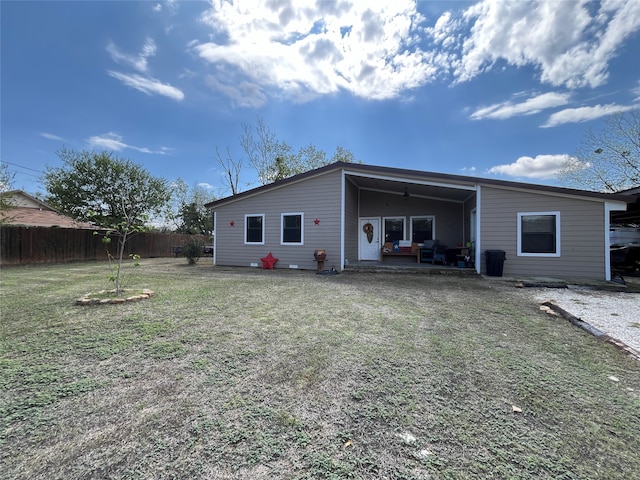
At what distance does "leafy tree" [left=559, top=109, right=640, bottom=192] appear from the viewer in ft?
48.7

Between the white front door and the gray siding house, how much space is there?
0.15ft

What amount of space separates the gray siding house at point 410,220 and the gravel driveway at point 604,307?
159 cm

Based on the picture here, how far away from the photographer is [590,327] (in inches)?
139

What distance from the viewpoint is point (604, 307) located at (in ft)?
15.2

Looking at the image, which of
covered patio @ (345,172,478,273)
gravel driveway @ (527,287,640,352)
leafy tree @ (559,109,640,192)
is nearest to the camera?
gravel driveway @ (527,287,640,352)

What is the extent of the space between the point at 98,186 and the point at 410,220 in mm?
18850

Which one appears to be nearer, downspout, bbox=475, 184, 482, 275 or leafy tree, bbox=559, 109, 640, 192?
downspout, bbox=475, 184, 482, 275

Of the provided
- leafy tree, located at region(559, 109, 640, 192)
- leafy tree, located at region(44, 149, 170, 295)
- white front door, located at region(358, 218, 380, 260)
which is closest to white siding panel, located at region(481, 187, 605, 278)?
white front door, located at region(358, 218, 380, 260)

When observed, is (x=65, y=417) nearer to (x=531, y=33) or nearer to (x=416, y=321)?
(x=416, y=321)

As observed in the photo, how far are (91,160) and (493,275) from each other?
2155 cm

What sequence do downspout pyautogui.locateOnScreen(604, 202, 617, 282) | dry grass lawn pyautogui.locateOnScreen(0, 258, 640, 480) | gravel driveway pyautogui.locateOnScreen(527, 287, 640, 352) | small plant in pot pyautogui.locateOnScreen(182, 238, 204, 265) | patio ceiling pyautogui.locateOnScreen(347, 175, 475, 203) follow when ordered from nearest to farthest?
dry grass lawn pyautogui.locateOnScreen(0, 258, 640, 480) < gravel driveway pyautogui.locateOnScreen(527, 287, 640, 352) < downspout pyautogui.locateOnScreen(604, 202, 617, 282) < patio ceiling pyautogui.locateOnScreen(347, 175, 475, 203) < small plant in pot pyautogui.locateOnScreen(182, 238, 204, 265)

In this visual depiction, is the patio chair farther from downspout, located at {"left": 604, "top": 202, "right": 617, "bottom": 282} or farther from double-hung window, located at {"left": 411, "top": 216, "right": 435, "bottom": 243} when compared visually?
downspout, located at {"left": 604, "top": 202, "right": 617, "bottom": 282}

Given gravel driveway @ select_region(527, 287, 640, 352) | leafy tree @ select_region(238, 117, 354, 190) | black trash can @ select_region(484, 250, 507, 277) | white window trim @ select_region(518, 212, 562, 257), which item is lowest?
gravel driveway @ select_region(527, 287, 640, 352)

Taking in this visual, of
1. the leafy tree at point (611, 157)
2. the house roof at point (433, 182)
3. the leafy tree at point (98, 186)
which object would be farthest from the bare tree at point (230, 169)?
the leafy tree at point (611, 157)
